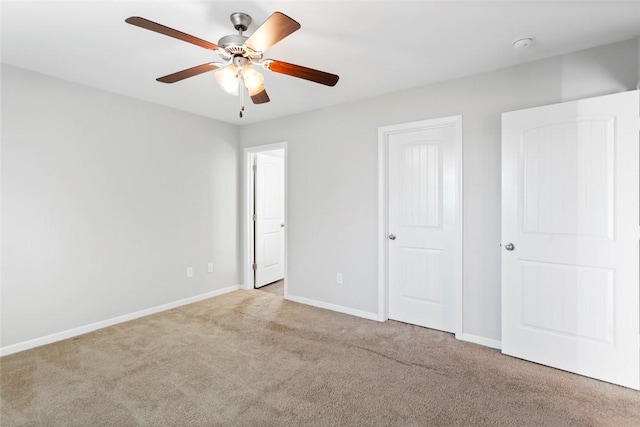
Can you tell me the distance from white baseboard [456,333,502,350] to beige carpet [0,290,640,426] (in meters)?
0.09

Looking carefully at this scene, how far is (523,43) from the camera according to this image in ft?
7.52

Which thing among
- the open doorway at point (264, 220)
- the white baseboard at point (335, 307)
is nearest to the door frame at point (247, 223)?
the open doorway at point (264, 220)

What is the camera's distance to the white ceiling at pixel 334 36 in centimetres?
192

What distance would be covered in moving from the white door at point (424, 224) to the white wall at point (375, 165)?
14 centimetres

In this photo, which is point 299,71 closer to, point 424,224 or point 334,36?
point 334,36

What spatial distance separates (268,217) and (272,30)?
3515 millimetres

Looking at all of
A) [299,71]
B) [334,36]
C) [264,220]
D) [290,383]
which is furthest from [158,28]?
[264,220]

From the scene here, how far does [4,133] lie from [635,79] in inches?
190

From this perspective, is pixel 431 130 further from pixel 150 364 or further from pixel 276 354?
pixel 150 364

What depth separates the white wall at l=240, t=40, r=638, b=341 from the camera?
2.52m

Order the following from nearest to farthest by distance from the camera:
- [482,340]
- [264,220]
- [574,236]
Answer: [574,236]
[482,340]
[264,220]

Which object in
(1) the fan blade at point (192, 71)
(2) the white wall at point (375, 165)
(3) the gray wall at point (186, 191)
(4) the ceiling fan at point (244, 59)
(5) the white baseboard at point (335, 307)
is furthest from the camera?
(5) the white baseboard at point (335, 307)

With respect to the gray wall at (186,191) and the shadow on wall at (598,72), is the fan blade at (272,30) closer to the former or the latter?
the gray wall at (186,191)

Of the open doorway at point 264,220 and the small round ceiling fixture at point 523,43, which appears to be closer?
the small round ceiling fixture at point 523,43
